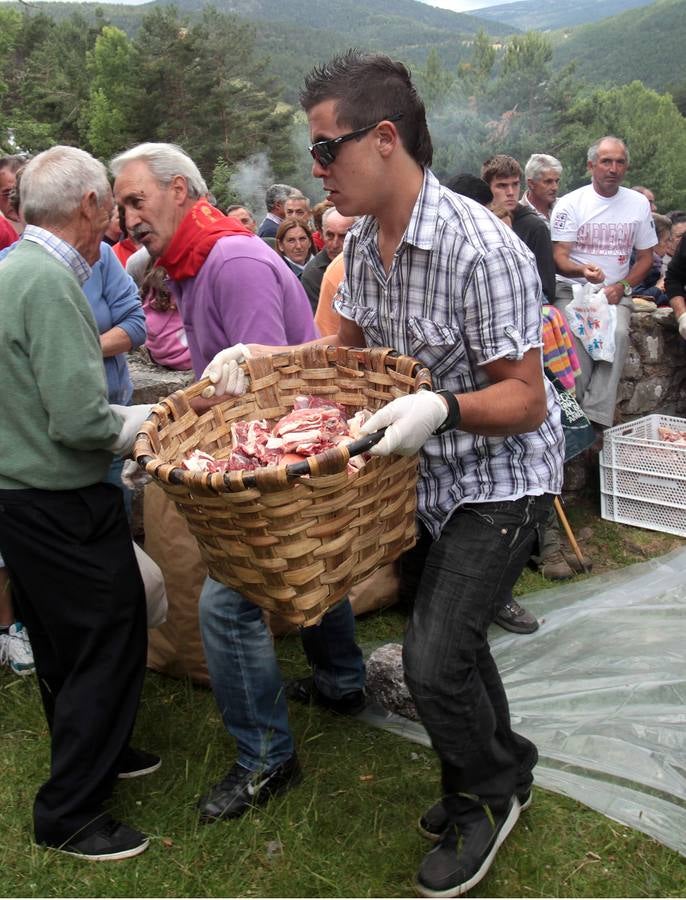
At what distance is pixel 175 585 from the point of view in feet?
10.7

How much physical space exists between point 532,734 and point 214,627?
1.24 metres

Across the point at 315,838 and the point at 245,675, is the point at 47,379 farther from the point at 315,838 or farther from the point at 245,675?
the point at 315,838

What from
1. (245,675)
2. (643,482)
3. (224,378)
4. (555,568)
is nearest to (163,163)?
(224,378)

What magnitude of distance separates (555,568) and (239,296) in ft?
8.63

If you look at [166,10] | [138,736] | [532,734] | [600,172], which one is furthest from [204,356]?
[166,10]

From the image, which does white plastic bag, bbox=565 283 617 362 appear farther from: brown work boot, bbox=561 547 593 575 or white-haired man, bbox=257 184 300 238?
white-haired man, bbox=257 184 300 238

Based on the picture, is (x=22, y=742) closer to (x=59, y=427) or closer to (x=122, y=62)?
(x=59, y=427)

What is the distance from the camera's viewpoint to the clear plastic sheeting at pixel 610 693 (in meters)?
2.65

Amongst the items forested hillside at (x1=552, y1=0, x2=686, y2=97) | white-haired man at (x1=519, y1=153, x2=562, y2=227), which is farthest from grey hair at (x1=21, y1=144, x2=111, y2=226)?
forested hillside at (x1=552, y1=0, x2=686, y2=97)

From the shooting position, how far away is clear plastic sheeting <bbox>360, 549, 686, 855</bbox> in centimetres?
265

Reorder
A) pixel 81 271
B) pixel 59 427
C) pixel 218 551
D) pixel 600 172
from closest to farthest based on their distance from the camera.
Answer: pixel 218 551, pixel 59 427, pixel 81 271, pixel 600 172

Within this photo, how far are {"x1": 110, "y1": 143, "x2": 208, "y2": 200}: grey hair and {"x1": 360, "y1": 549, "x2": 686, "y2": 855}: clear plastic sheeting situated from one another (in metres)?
2.06

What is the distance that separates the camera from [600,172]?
6.05 metres

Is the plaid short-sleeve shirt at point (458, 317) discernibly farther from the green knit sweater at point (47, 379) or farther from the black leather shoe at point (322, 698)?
the black leather shoe at point (322, 698)
